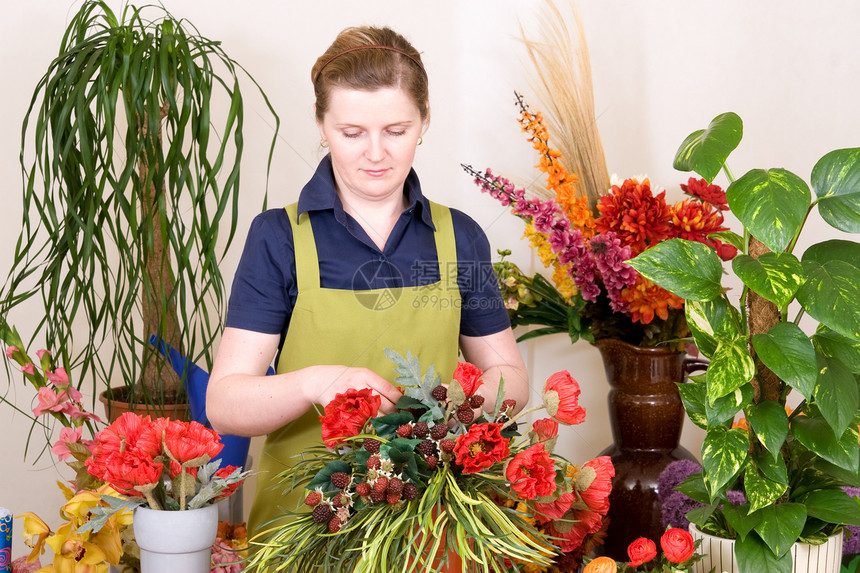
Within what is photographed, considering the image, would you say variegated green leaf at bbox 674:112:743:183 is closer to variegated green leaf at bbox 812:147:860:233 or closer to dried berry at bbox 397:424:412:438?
variegated green leaf at bbox 812:147:860:233

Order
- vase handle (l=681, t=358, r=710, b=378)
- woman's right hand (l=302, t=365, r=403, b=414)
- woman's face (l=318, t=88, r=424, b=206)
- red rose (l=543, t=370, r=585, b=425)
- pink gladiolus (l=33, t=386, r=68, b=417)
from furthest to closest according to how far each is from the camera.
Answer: vase handle (l=681, t=358, r=710, b=378) < pink gladiolus (l=33, t=386, r=68, b=417) < woman's face (l=318, t=88, r=424, b=206) < woman's right hand (l=302, t=365, r=403, b=414) < red rose (l=543, t=370, r=585, b=425)

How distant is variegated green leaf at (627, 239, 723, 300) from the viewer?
836mm

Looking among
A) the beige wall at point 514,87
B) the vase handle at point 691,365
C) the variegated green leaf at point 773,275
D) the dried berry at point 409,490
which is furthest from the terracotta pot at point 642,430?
the dried berry at point 409,490

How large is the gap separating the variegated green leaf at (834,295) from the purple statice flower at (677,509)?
0.40 metres

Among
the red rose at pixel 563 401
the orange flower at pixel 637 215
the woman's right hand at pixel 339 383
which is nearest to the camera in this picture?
the red rose at pixel 563 401

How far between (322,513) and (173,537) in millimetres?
175

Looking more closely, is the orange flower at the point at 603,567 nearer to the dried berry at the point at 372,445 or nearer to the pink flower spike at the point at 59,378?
the dried berry at the point at 372,445

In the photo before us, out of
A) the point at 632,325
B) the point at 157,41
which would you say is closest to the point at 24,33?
the point at 157,41

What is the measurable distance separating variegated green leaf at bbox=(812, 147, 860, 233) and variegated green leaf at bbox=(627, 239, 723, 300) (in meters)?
0.12

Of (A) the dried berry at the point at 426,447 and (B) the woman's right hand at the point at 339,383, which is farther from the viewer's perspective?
(B) the woman's right hand at the point at 339,383

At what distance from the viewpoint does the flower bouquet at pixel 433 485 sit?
798 millimetres

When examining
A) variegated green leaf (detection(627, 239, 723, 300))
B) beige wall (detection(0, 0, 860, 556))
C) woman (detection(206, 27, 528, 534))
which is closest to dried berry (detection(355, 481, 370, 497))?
woman (detection(206, 27, 528, 534))

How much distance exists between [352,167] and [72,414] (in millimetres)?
582

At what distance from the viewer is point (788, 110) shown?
1594 mm
